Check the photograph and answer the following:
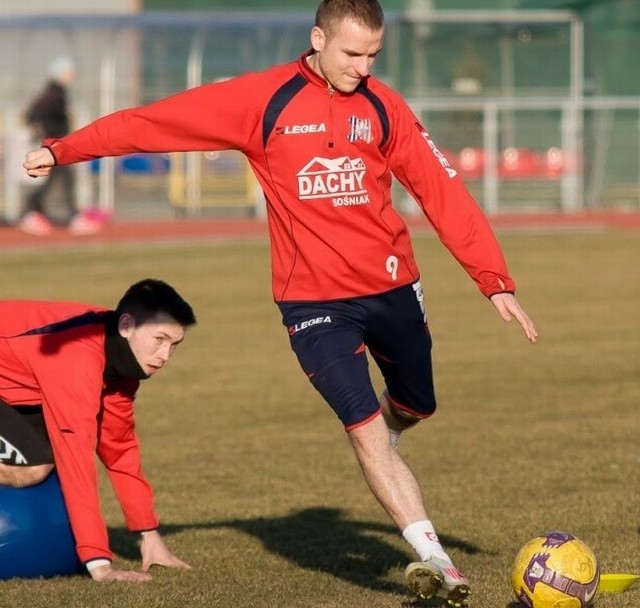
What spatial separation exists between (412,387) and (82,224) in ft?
69.5

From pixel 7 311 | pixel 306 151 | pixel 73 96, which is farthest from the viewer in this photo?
pixel 73 96

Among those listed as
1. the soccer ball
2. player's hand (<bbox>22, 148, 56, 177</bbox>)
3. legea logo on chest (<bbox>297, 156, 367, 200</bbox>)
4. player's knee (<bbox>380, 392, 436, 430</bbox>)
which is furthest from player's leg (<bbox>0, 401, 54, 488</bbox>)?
the soccer ball

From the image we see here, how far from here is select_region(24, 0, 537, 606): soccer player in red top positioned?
6617mm

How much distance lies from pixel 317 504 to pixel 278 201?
2.82 meters

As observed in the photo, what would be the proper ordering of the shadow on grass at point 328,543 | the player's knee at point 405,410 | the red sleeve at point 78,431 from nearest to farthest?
the red sleeve at point 78,431
the player's knee at point 405,410
the shadow on grass at point 328,543

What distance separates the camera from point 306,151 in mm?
6652

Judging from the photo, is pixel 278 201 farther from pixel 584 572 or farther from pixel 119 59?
pixel 119 59

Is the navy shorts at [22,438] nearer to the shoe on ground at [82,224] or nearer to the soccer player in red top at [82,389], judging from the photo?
the soccer player in red top at [82,389]

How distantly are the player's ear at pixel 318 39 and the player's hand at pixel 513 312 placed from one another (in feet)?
3.97

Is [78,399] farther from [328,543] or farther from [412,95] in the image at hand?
[412,95]

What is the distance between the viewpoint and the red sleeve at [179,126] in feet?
22.1

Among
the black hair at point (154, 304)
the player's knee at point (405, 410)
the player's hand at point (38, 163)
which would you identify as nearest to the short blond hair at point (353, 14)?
the player's hand at point (38, 163)

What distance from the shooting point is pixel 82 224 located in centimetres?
2781

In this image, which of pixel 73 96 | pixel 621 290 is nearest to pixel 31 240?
pixel 73 96
